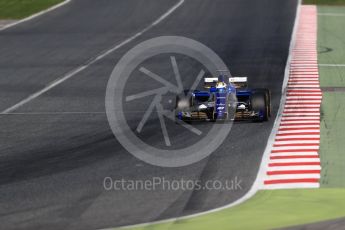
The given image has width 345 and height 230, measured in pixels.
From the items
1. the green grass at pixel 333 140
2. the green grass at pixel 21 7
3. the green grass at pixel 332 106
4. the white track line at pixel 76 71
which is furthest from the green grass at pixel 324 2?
the green grass at pixel 333 140

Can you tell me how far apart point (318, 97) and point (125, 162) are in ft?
33.1

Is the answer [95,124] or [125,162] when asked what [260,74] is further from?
[125,162]

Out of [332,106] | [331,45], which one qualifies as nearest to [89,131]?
[332,106]

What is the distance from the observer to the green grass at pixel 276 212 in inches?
503

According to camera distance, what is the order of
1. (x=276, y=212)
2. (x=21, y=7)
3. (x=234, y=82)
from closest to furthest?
(x=276, y=212) < (x=234, y=82) < (x=21, y=7)

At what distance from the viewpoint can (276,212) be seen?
13.5 meters

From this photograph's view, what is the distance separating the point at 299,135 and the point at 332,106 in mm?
4649

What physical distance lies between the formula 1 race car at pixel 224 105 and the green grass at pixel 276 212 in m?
6.66

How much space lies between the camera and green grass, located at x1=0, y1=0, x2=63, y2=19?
5228 cm

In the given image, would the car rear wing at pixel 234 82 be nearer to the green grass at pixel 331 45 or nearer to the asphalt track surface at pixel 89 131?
the asphalt track surface at pixel 89 131

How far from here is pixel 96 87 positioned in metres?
28.8

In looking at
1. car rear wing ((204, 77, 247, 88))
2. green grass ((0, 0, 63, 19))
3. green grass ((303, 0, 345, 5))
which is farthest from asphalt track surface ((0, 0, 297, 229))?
green grass ((303, 0, 345, 5))

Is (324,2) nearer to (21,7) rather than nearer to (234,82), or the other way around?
(21,7)

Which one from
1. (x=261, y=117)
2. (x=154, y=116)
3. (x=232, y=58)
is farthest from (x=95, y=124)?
(x=232, y=58)
